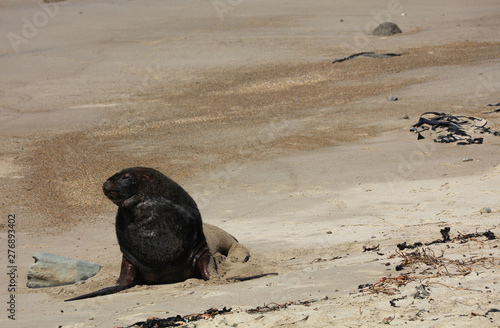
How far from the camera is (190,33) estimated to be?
72.3 ft

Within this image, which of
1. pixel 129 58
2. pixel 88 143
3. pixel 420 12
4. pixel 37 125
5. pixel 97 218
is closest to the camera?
pixel 97 218

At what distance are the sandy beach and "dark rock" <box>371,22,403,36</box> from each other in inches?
12.3

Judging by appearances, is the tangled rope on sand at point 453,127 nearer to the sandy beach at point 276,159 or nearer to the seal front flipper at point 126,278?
the sandy beach at point 276,159

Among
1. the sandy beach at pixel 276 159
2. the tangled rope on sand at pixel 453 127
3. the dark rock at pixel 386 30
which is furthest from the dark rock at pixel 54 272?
the dark rock at pixel 386 30

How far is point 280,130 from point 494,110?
4.12 meters

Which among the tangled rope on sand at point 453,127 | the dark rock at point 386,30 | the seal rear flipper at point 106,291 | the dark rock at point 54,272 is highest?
the dark rock at point 386,30

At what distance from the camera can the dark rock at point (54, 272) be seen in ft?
19.4

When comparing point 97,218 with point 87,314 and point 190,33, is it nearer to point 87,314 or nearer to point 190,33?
point 87,314

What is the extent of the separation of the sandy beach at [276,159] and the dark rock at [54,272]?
13cm

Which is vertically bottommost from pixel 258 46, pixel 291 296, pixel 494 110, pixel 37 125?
pixel 291 296

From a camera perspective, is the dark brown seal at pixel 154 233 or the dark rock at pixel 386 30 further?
the dark rock at pixel 386 30

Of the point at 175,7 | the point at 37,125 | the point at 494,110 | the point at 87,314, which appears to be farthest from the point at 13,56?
the point at 87,314

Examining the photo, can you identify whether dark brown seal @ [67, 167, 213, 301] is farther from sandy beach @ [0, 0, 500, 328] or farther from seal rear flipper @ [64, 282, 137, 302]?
sandy beach @ [0, 0, 500, 328]

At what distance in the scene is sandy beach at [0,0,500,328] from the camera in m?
4.55
